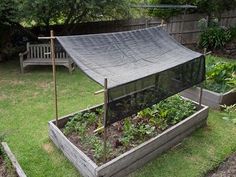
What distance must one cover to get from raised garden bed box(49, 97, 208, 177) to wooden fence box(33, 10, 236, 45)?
19.8 ft

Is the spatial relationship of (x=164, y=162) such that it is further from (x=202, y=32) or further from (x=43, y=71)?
(x=202, y=32)

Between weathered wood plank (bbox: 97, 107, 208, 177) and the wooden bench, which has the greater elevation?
the wooden bench

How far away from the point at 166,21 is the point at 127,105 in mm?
7551

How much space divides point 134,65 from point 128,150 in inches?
49.4

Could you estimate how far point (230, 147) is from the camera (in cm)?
448

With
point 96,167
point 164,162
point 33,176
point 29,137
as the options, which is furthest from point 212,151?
point 29,137

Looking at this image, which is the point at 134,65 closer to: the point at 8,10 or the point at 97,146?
the point at 97,146

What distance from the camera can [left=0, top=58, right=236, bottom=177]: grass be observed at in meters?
3.97

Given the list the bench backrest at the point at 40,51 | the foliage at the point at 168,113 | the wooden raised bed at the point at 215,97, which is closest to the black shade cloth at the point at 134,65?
the foliage at the point at 168,113

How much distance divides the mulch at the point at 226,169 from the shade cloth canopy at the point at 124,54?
5.31 ft

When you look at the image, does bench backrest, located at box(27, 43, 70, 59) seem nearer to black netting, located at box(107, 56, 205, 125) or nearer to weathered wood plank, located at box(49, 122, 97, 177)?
weathered wood plank, located at box(49, 122, 97, 177)

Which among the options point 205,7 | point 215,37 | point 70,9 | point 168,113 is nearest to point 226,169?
point 168,113

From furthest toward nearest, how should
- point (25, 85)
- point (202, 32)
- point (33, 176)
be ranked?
point (202, 32), point (25, 85), point (33, 176)

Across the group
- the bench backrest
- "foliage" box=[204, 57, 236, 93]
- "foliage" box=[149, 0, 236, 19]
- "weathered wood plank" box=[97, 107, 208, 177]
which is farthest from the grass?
"foliage" box=[149, 0, 236, 19]
